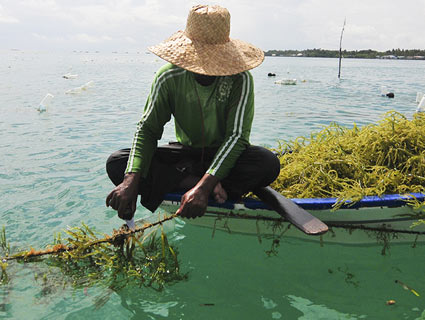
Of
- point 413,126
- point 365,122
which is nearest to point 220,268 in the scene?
point 413,126

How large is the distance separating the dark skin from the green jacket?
6cm

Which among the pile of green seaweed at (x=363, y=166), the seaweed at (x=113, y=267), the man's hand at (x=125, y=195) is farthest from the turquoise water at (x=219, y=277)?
the man's hand at (x=125, y=195)

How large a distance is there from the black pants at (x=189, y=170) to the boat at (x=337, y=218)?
0.11m

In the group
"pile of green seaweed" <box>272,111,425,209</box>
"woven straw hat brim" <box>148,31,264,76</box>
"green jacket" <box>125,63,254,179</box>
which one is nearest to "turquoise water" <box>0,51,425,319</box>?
"pile of green seaweed" <box>272,111,425,209</box>

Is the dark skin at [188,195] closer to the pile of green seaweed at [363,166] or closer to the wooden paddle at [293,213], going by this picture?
the wooden paddle at [293,213]

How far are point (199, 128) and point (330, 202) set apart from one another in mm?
1231

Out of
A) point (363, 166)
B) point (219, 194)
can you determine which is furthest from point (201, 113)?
point (363, 166)

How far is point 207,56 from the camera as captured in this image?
2.81m

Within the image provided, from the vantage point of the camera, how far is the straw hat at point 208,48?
9.04 ft

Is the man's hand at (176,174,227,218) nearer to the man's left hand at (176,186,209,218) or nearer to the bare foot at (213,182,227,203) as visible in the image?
the man's left hand at (176,186,209,218)

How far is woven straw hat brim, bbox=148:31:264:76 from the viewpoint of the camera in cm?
274

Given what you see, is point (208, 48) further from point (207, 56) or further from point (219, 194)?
point (219, 194)

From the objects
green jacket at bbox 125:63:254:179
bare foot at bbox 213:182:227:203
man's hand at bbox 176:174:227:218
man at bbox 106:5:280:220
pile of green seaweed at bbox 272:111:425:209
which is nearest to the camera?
man's hand at bbox 176:174:227:218

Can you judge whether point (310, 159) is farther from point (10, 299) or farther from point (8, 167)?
point (8, 167)
